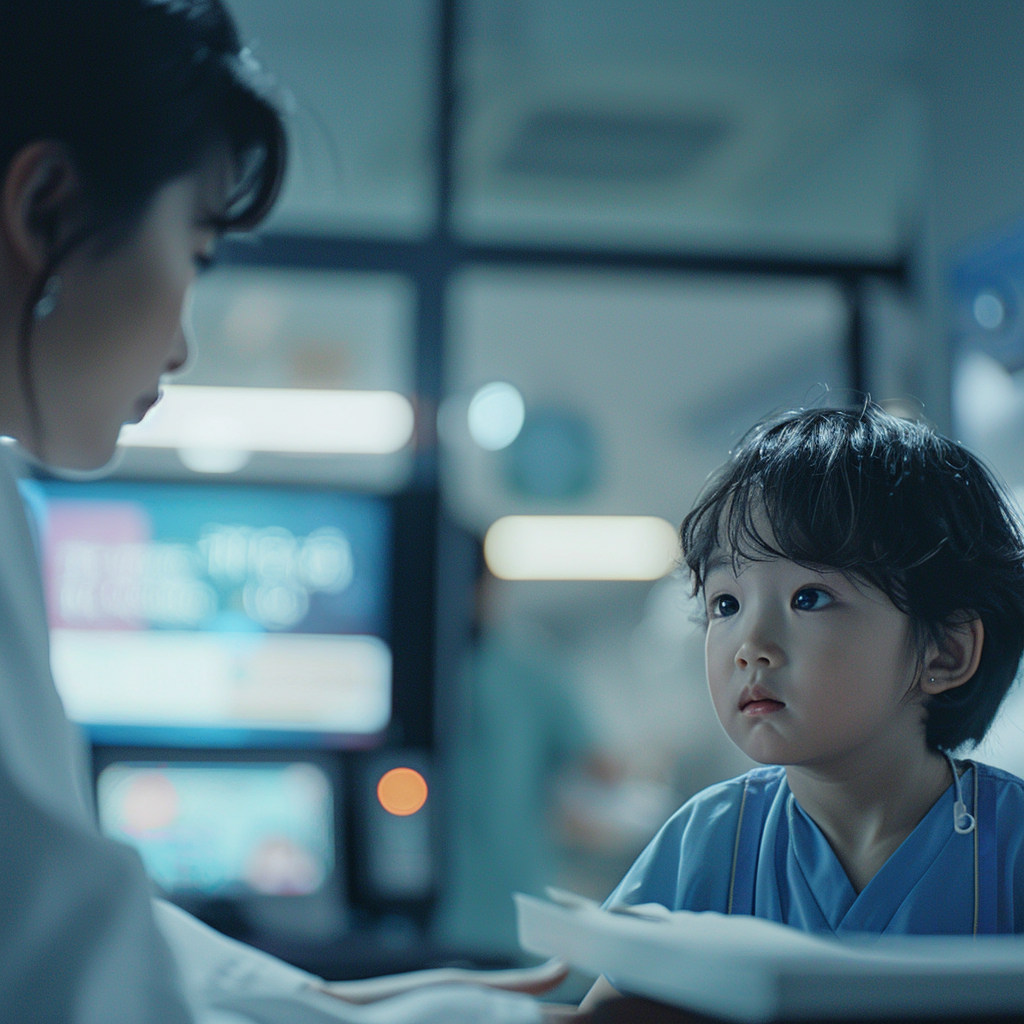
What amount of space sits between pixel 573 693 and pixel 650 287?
1.11 m

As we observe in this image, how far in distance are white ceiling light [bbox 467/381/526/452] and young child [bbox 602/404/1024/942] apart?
8.13ft

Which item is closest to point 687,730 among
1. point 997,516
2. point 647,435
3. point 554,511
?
point 647,435

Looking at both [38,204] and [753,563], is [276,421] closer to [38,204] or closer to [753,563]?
[38,204]

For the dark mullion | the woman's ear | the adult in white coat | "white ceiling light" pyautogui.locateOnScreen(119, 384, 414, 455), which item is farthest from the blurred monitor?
the woman's ear

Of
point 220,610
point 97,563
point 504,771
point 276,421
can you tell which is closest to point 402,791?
point 504,771

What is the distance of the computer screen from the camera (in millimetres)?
2336

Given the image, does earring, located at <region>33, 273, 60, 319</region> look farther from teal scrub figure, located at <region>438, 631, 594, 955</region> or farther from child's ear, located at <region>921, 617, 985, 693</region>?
teal scrub figure, located at <region>438, 631, 594, 955</region>

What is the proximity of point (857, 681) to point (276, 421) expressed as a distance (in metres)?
2.65

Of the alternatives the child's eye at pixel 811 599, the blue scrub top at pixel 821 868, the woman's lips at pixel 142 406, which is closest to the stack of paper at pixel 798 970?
the blue scrub top at pixel 821 868

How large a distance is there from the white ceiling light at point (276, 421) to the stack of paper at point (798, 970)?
7.73 ft

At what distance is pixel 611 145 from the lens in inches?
131

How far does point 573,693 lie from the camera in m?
A: 2.38

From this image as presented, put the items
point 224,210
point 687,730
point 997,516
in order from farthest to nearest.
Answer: point 687,730, point 224,210, point 997,516

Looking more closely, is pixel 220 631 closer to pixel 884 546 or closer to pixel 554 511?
pixel 884 546
